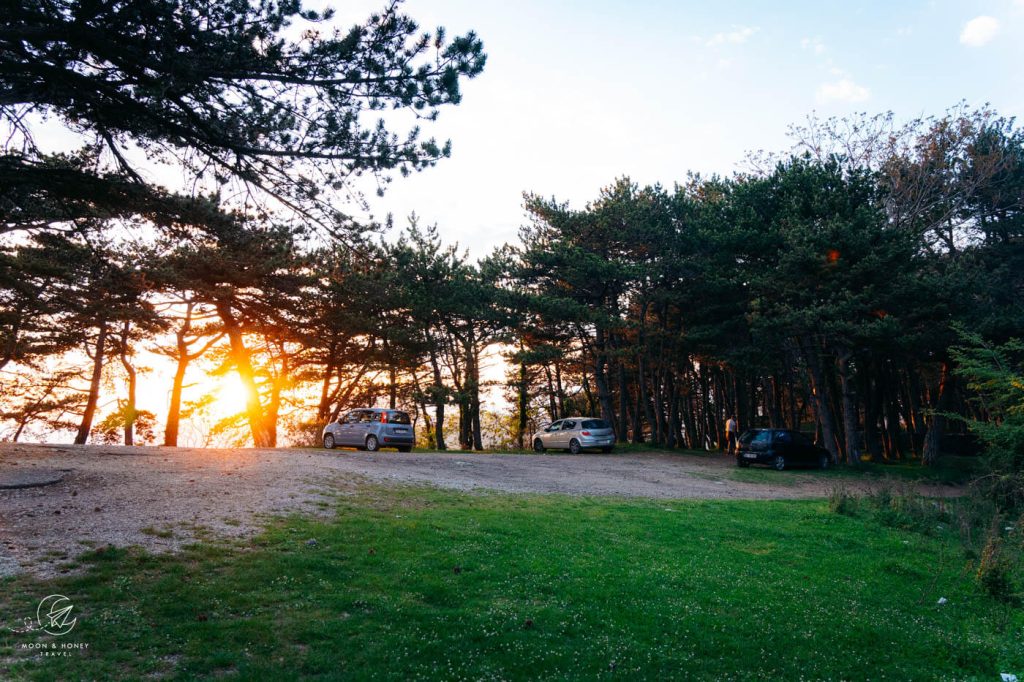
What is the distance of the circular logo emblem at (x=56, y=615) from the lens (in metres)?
5.25

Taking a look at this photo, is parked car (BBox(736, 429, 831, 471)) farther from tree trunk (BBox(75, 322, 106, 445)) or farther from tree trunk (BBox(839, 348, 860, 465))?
tree trunk (BBox(75, 322, 106, 445))

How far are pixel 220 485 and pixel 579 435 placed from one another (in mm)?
19315

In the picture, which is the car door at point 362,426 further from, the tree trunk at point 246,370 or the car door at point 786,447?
the car door at point 786,447

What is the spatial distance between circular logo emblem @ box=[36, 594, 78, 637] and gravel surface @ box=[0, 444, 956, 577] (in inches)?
36.7

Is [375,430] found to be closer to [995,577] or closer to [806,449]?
[806,449]

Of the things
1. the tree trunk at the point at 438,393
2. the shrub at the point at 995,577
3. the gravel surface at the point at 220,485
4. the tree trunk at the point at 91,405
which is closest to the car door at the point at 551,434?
the gravel surface at the point at 220,485

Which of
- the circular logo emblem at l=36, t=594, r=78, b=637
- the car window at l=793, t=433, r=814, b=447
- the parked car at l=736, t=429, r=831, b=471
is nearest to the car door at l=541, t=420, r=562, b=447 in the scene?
the parked car at l=736, t=429, r=831, b=471

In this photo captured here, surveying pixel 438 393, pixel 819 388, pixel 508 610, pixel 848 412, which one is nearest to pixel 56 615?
pixel 508 610

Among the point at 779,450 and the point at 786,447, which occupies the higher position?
the point at 786,447

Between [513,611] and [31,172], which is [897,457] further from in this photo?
[31,172]

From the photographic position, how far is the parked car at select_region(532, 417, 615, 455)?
1152 inches

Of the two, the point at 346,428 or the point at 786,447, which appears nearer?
the point at 786,447

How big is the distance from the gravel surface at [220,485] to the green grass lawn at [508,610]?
113 cm

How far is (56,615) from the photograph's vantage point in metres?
5.50
